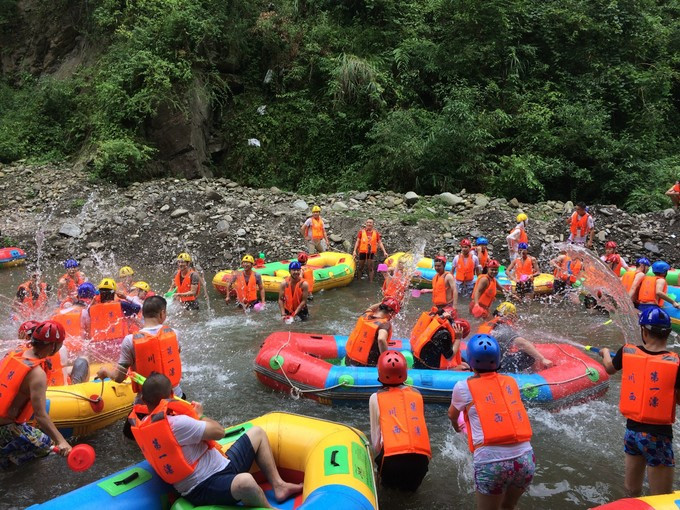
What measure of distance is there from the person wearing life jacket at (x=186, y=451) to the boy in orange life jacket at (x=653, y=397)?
2.71 metres

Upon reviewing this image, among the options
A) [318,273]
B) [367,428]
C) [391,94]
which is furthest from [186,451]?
[391,94]

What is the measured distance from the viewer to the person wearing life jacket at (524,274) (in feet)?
34.8

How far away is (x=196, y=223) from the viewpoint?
1409 cm

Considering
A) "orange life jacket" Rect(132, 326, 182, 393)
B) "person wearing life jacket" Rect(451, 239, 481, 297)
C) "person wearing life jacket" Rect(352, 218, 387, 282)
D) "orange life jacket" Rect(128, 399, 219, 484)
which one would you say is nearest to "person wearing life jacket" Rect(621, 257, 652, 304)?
"person wearing life jacket" Rect(451, 239, 481, 297)

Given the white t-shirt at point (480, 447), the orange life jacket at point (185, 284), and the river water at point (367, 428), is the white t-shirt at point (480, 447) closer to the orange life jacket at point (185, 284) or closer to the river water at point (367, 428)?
the river water at point (367, 428)

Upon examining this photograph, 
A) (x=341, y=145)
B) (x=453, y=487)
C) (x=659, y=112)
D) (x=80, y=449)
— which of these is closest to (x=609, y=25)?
(x=659, y=112)

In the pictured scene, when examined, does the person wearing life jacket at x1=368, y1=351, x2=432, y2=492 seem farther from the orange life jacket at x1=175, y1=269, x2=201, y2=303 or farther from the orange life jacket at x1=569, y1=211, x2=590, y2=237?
the orange life jacket at x1=569, y1=211, x2=590, y2=237

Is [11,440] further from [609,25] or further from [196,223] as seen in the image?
[609,25]

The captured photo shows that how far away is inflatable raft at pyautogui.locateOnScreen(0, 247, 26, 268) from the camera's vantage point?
42.9ft

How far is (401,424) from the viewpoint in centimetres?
412

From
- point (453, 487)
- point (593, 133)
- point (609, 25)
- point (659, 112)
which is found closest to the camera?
point (453, 487)

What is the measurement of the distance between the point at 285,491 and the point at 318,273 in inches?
296

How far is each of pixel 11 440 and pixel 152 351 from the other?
130cm

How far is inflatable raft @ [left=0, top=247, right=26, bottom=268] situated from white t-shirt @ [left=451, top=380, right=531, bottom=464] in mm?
12947
